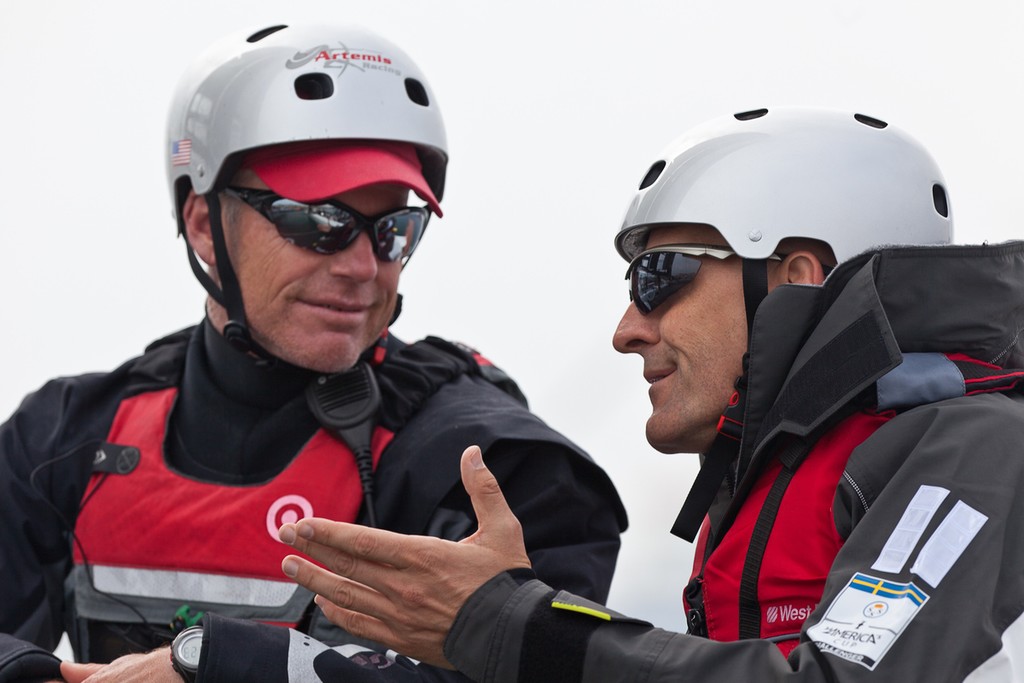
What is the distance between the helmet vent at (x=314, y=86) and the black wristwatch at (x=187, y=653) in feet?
5.30

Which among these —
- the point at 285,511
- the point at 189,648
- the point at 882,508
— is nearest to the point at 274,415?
the point at 285,511

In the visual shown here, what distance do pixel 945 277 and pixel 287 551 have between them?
6.08 ft

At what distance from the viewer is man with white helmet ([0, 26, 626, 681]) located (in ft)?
11.5

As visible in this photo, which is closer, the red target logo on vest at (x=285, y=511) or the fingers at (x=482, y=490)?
the fingers at (x=482, y=490)

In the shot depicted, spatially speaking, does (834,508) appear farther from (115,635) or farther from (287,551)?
(115,635)

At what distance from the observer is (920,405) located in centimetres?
238

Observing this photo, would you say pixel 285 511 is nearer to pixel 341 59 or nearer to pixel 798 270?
pixel 341 59

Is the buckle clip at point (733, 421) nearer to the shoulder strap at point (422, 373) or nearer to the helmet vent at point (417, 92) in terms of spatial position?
the shoulder strap at point (422, 373)

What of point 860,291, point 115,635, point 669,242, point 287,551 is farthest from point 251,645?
point 860,291

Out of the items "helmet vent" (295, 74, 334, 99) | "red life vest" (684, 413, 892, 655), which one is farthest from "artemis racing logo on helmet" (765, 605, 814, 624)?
"helmet vent" (295, 74, 334, 99)

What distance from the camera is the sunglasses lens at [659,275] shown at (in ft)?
9.45

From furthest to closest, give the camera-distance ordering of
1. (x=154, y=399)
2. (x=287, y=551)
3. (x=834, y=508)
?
(x=154, y=399)
(x=287, y=551)
(x=834, y=508)

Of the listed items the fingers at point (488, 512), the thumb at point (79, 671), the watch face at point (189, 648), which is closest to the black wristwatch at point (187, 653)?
the watch face at point (189, 648)

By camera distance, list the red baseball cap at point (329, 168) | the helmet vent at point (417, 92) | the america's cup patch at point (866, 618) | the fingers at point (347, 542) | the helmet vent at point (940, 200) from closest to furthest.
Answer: the america's cup patch at point (866, 618)
the fingers at point (347, 542)
the helmet vent at point (940, 200)
the red baseball cap at point (329, 168)
the helmet vent at point (417, 92)
